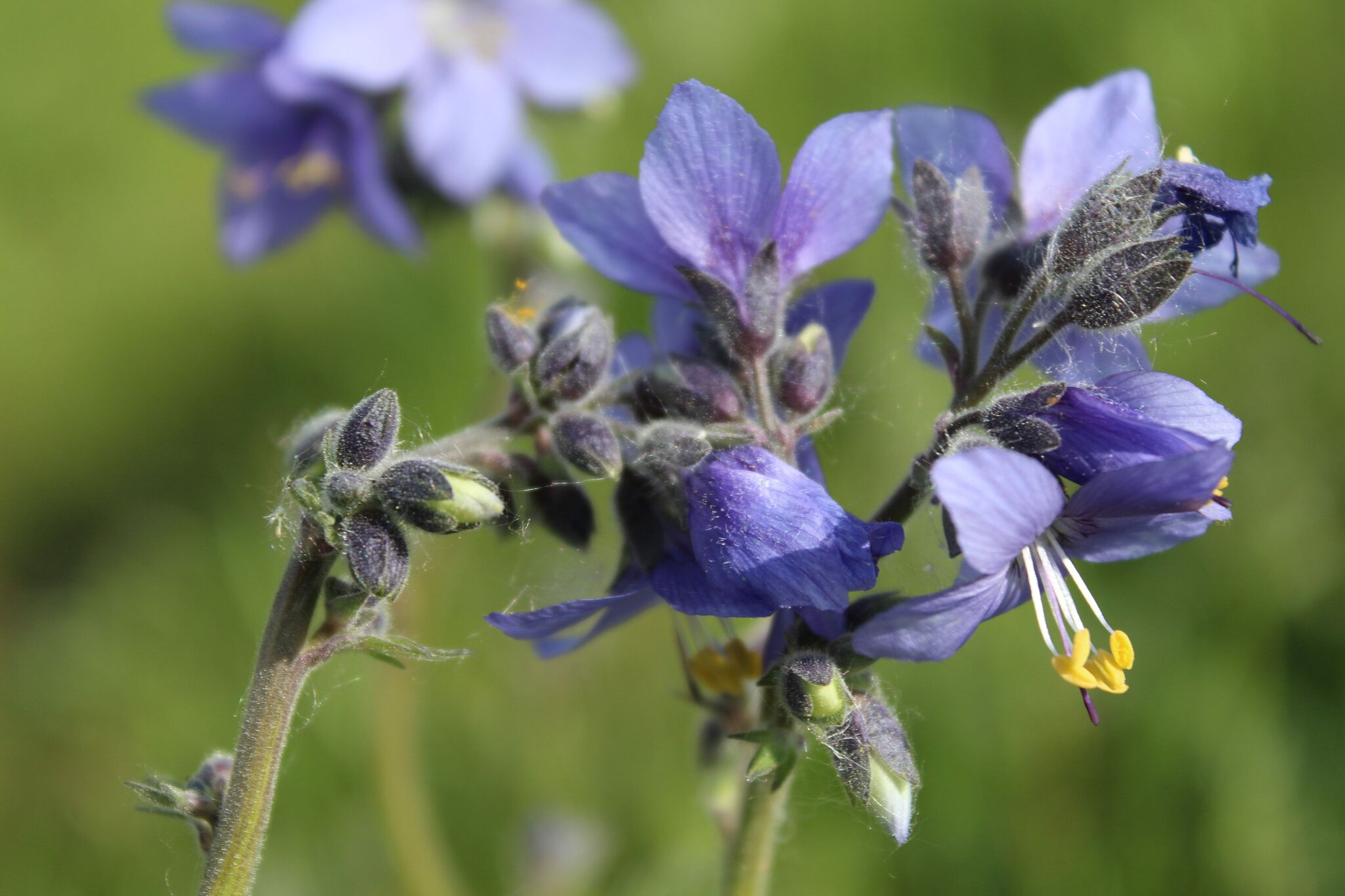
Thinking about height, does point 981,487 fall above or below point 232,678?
above

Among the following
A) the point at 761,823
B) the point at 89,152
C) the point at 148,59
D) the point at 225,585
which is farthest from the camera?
the point at 148,59

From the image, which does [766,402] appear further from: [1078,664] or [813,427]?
[1078,664]

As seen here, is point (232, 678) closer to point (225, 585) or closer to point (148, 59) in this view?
point (225, 585)

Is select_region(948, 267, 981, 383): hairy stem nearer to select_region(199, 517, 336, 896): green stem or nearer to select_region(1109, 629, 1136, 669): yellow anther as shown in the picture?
select_region(1109, 629, 1136, 669): yellow anther

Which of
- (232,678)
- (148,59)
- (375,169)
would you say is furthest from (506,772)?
(148,59)

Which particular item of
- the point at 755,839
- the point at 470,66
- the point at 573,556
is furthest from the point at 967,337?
the point at 470,66

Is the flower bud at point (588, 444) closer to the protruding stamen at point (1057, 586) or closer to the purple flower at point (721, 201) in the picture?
the purple flower at point (721, 201)
